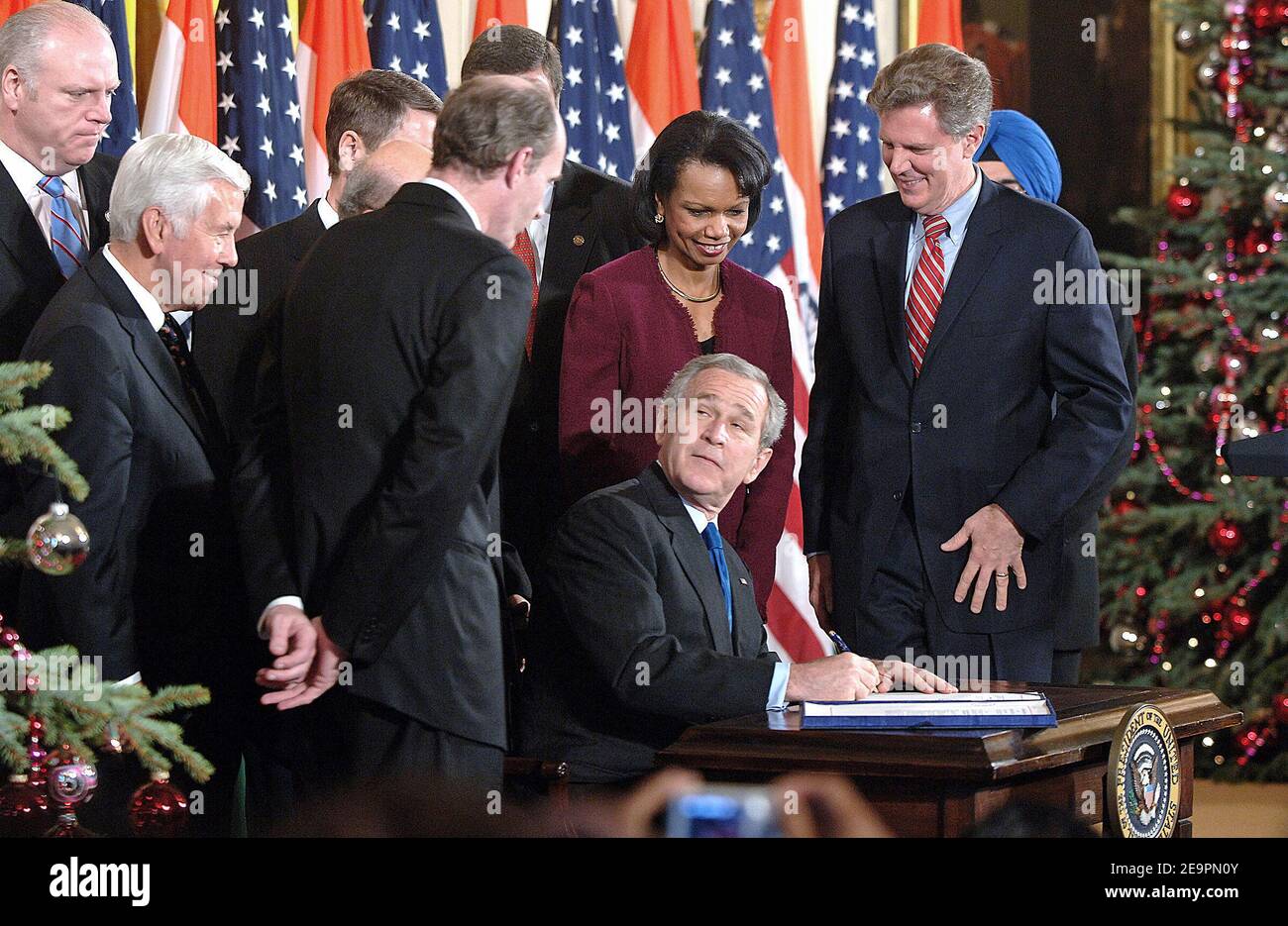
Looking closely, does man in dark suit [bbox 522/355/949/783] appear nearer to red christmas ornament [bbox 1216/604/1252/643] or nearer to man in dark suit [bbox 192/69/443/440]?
man in dark suit [bbox 192/69/443/440]

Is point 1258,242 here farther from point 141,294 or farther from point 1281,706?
point 141,294

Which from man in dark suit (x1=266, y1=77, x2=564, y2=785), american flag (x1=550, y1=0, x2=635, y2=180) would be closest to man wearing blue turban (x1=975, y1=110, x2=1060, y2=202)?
man in dark suit (x1=266, y1=77, x2=564, y2=785)

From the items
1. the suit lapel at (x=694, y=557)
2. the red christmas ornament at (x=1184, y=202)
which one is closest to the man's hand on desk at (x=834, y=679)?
the suit lapel at (x=694, y=557)

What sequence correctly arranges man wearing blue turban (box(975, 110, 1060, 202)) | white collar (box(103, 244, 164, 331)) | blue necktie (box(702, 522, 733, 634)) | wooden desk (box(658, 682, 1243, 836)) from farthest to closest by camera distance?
1. man wearing blue turban (box(975, 110, 1060, 202))
2. white collar (box(103, 244, 164, 331))
3. blue necktie (box(702, 522, 733, 634))
4. wooden desk (box(658, 682, 1243, 836))

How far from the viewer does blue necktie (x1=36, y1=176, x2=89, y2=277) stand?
3.62 meters

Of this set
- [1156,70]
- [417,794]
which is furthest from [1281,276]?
[417,794]

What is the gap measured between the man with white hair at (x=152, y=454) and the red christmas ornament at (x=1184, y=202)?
430 cm

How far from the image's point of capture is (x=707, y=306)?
392 centimetres

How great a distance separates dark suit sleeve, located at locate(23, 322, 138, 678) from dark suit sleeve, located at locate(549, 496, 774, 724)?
806 mm

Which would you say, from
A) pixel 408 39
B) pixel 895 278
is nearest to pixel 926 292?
pixel 895 278

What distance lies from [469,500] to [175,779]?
1.10m

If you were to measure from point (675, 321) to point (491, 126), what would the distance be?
1.11 metres

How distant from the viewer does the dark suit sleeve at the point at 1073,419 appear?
3555 millimetres

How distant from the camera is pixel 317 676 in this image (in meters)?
2.73
